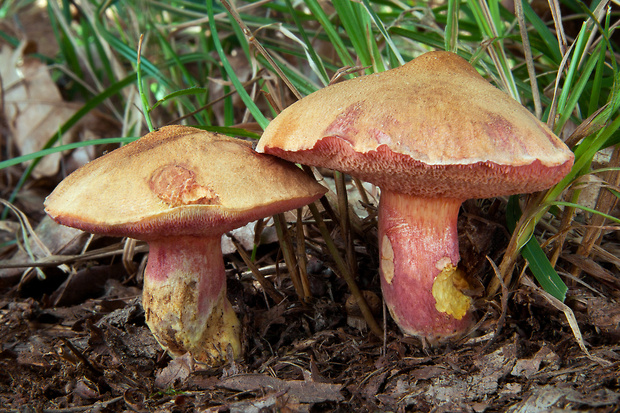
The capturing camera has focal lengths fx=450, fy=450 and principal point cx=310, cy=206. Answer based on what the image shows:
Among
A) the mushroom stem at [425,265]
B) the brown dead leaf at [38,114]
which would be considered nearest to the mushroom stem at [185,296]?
the mushroom stem at [425,265]

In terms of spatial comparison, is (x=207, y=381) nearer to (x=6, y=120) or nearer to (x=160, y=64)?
(x=160, y=64)

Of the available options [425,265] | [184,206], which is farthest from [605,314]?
[184,206]

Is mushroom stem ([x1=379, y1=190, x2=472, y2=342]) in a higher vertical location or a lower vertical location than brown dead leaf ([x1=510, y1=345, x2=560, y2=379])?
higher

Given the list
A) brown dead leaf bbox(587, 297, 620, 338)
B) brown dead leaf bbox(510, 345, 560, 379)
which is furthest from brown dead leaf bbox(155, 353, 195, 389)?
brown dead leaf bbox(587, 297, 620, 338)

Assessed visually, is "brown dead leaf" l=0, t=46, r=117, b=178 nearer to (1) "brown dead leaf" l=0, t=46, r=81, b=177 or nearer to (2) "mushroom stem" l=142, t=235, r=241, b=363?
(1) "brown dead leaf" l=0, t=46, r=81, b=177

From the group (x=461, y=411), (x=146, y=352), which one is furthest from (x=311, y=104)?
(x=146, y=352)

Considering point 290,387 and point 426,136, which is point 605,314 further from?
point 290,387

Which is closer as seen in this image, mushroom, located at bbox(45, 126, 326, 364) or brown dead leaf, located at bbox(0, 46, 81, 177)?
mushroom, located at bbox(45, 126, 326, 364)

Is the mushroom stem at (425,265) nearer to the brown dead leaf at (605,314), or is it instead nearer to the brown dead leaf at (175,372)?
the brown dead leaf at (605,314)
